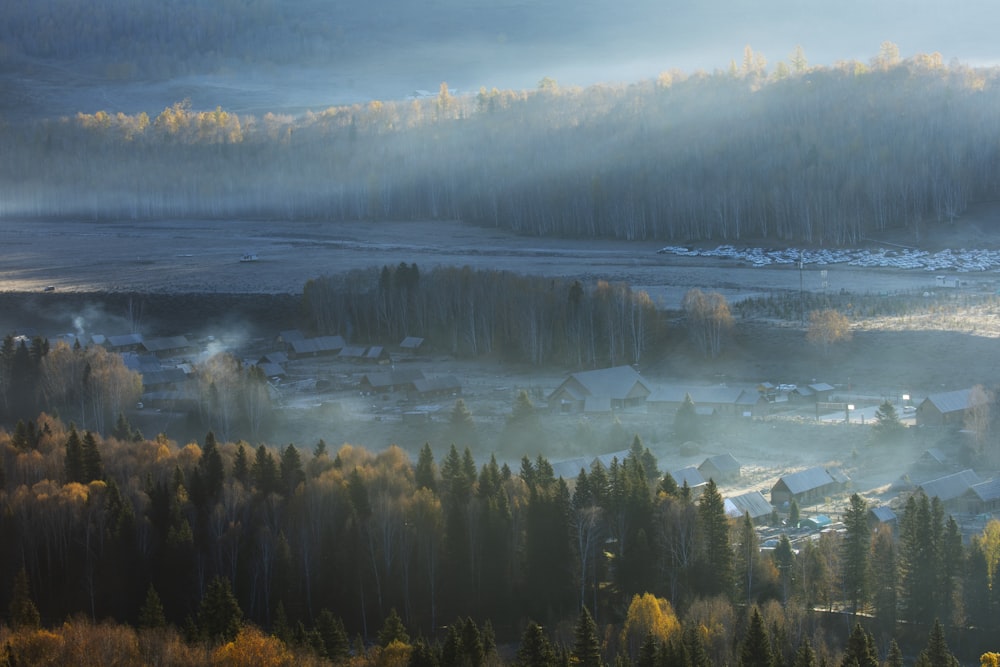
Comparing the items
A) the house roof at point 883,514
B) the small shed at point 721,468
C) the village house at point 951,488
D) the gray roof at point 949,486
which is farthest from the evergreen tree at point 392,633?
the gray roof at point 949,486

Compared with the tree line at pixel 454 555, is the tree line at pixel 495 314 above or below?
above

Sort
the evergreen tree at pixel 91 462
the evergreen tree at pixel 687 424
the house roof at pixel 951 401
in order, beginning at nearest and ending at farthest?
the evergreen tree at pixel 91 462 < the house roof at pixel 951 401 < the evergreen tree at pixel 687 424

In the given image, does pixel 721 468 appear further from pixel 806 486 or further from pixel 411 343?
pixel 411 343

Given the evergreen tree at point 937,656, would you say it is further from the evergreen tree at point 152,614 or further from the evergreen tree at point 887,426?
the evergreen tree at point 887,426

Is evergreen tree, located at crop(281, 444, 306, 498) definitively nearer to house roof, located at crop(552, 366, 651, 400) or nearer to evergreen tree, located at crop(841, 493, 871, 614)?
evergreen tree, located at crop(841, 493, 871, 614)

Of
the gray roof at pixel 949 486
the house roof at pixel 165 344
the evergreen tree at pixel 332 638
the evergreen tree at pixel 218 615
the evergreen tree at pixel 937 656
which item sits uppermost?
the house roof at pixel 165 344
